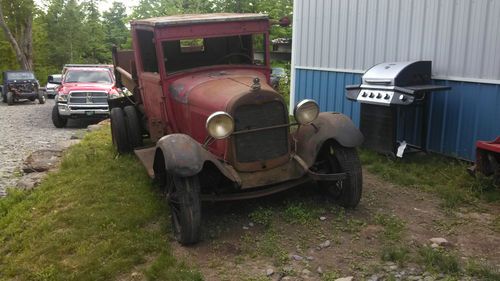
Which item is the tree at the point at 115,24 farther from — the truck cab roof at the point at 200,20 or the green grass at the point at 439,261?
A: the green grass at the point at 439,261

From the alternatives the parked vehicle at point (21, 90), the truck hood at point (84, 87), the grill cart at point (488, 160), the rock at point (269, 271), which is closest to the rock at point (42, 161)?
the truck hood at point (84, 87)

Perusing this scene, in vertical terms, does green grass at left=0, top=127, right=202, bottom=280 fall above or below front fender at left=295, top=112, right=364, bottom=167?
below

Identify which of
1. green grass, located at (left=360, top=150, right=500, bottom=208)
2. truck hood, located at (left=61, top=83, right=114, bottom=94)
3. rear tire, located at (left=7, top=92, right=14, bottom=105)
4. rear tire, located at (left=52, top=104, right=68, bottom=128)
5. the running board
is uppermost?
truck hood, located at (left=61, top=83, right=114, bottom=94)

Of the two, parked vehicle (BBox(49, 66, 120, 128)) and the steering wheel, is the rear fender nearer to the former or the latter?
the steering wheel

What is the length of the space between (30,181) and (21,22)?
98.2 ft

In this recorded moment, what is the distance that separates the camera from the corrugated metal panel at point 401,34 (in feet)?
21.2

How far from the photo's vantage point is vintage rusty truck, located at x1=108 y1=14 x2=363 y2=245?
459 cm

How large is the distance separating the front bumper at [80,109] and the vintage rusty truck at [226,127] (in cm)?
689

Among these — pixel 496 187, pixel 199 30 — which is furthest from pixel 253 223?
pixel 496 187

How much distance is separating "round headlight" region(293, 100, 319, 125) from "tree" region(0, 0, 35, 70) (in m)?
29.4

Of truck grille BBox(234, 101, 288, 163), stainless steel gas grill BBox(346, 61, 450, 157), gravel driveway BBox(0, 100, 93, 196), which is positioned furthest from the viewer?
gravel driveway BBox(0, 100, 93, 196)

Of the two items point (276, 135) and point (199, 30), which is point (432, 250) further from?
point (199, 30)

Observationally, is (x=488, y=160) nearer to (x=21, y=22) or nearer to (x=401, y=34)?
(x=401, y=34)

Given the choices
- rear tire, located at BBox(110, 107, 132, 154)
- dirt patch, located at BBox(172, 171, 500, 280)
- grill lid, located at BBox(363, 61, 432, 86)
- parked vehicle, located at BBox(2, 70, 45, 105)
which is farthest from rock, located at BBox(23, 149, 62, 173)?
parked vehicle, located at BBox(2, 70, 45, 105)
